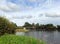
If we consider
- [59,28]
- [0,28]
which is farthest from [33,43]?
[59,28]

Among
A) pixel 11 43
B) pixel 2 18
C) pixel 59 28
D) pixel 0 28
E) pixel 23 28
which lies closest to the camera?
pixel 11 43

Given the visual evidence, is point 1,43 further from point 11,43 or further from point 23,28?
point 23,28

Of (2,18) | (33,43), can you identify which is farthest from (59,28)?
(33,43)

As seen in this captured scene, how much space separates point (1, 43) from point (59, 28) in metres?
111

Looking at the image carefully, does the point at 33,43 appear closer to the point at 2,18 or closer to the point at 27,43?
the point at 27,43

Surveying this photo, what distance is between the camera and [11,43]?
12.3 metres

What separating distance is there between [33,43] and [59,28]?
361 ft

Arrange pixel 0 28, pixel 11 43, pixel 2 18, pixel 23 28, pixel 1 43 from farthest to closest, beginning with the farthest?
pixel 23 28 < pixel 2 18 < pixel 0 28 < pixel 1 43 < pixel 11 43

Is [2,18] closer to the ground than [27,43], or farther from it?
farther from it

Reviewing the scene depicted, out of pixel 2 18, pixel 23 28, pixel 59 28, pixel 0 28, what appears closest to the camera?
pixel 0 28

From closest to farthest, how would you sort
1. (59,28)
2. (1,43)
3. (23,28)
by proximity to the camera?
(1,43) < (23,28) < (59,28)

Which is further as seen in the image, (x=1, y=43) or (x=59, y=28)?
(x=59, y=28)

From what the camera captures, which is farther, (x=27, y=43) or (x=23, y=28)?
(x=23, y=28)

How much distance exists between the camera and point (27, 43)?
A: 41.0ft
